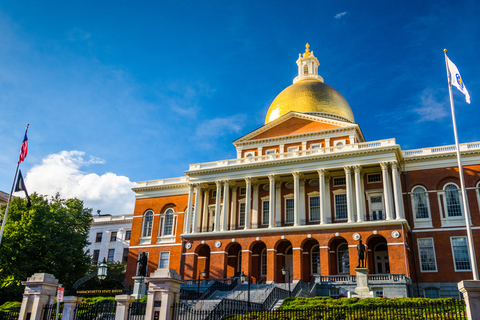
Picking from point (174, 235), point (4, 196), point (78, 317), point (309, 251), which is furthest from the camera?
point (4, 196)

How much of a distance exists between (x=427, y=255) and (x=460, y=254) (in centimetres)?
280

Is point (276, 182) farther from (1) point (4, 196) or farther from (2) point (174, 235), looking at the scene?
(1) point (4, 196)

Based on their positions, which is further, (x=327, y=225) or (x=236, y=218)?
(x=236, y=218)

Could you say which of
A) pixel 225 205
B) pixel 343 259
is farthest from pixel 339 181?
pixel 225 205

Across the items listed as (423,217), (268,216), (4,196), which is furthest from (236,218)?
(4,196)

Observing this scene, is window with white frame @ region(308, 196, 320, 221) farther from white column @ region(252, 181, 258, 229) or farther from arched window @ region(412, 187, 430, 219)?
arched window @ region(412, 187, 430, 219)

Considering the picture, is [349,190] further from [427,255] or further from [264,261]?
[264,261]

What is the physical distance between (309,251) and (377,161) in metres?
11.3

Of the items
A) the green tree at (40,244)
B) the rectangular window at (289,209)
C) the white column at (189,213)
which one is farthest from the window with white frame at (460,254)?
the green tree at (40,244)

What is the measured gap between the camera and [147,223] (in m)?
55.3

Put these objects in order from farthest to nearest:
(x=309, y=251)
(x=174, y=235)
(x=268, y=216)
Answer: (x=174, y=235)
(x=268, y=216)
(x=309, y=251)

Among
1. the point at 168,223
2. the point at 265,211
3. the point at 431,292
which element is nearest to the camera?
the point at 431,292

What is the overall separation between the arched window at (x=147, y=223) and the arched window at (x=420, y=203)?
30491mm

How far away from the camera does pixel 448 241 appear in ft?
136
